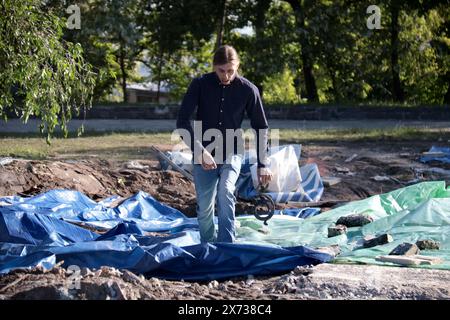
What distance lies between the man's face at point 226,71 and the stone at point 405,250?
6.46 feet

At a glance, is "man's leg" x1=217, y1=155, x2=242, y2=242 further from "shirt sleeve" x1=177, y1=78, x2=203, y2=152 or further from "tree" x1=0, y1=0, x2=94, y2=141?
"tree" x1=0, y1=0, x2=94, y2=141

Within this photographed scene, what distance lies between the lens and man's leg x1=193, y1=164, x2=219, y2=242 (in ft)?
22.5

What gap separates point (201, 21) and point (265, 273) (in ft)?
57.0

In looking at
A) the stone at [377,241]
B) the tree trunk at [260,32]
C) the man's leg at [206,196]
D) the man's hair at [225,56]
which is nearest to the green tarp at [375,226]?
the stone at [377,241]

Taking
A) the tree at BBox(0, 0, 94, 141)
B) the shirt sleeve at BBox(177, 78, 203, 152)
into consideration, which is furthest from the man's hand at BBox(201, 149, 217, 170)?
the tree at BBox(0, 0, 94, 141)

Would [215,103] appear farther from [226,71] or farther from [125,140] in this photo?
[125,140]

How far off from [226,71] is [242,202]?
3.57 meters

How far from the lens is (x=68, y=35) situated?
2106 cm

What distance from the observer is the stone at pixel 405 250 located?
6.67 meters

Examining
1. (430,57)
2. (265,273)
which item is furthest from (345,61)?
(265,273)

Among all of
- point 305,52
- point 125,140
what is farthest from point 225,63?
point 305,52

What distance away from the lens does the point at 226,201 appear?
22.1 ft

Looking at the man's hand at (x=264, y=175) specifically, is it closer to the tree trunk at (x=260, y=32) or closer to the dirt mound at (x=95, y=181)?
the dirt mound at (x=95, y=181)
